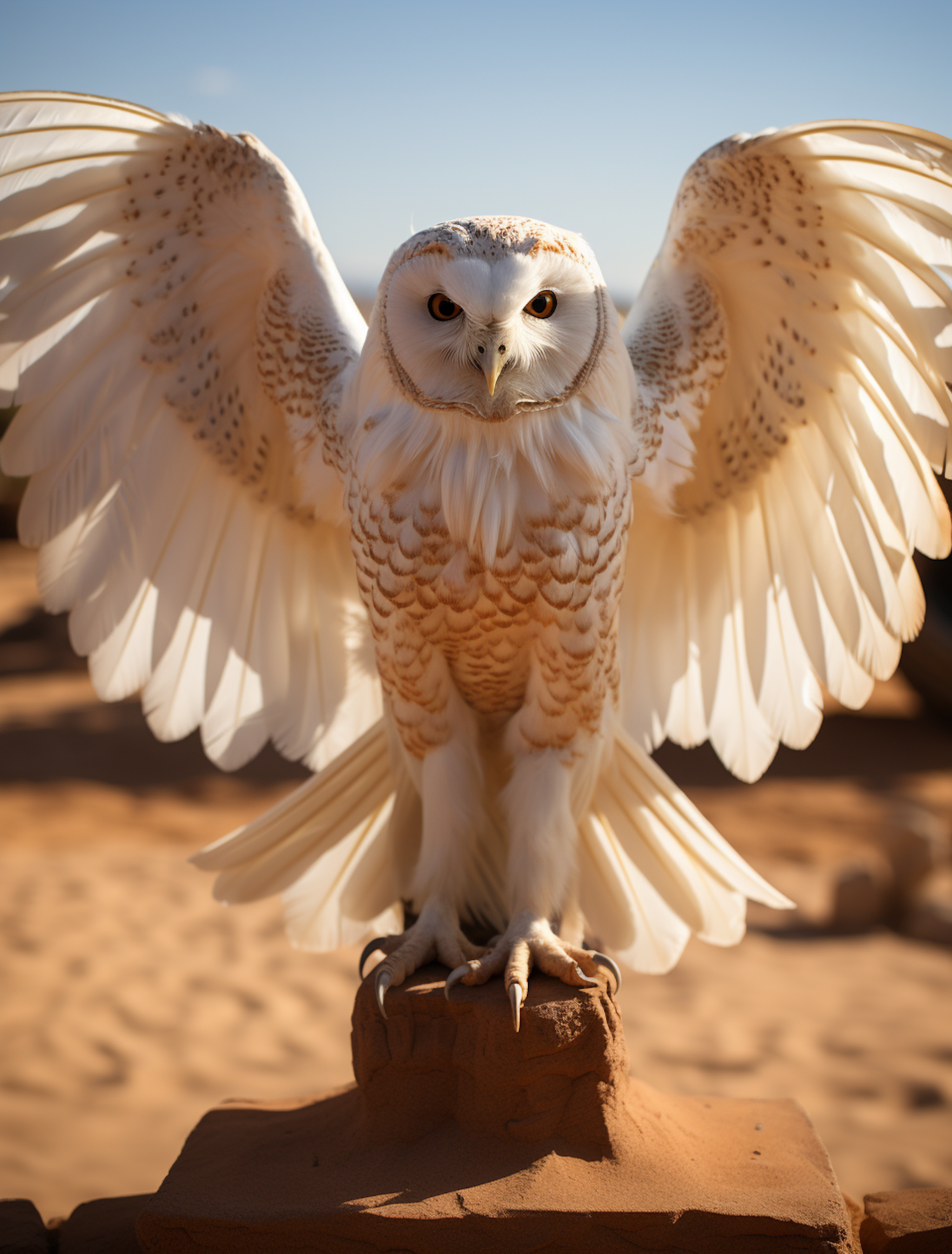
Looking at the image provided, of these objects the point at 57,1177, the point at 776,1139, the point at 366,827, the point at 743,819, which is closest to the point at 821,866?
the point at 743,819

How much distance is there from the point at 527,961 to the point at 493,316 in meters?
1.26

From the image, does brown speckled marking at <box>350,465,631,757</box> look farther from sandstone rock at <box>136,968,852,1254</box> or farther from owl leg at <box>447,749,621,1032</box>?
sandstone rock at <box>136,968,852,1254</box>

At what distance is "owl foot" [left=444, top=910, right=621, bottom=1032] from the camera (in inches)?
76.7

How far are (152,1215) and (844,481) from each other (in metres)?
2.14

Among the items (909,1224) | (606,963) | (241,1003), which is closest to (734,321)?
(606,963)

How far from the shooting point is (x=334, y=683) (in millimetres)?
2654

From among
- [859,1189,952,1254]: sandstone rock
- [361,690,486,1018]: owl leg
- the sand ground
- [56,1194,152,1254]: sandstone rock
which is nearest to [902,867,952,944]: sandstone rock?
the sand ground

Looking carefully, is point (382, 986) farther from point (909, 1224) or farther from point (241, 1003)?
point (241, 1003)

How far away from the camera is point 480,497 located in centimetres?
181

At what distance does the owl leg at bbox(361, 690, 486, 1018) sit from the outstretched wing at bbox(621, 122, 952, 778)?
669 millimetres

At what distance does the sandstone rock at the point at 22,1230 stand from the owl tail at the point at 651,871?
1.44m

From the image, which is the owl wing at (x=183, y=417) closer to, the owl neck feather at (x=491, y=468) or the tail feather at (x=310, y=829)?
the tail feather at (x=310, y=829)

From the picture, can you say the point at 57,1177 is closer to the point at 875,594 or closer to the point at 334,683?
the point at 334,683

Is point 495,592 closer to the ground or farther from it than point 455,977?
farther from it
